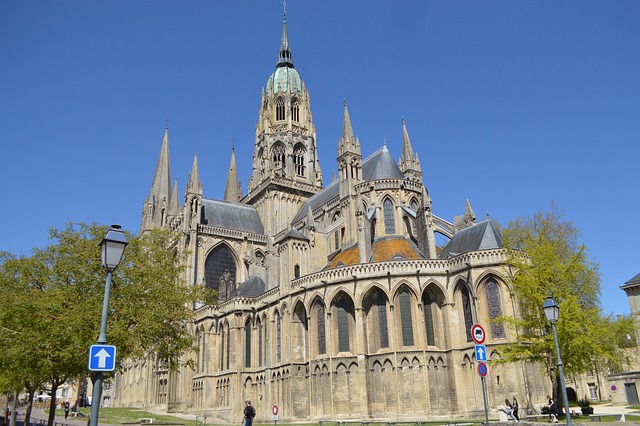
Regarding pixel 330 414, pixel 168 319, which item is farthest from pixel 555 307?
pixel 330 414

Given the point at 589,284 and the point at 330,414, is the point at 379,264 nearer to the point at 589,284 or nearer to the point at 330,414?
the point at 330,414

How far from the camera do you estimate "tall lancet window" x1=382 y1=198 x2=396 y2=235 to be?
41188 millimetres

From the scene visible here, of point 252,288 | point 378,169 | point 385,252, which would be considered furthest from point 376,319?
point 252,288

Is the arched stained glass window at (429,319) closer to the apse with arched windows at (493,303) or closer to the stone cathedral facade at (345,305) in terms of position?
the stone cathedral facade at (345,305)

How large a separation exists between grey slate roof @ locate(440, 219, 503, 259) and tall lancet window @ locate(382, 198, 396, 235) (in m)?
4.15

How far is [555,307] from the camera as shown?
16.5 meters

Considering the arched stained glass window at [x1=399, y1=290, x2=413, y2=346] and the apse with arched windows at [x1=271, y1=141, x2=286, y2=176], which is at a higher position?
the apse with arched windows at [x1=271, y1=141, x2=286, y2=176]

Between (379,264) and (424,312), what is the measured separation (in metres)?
4.10

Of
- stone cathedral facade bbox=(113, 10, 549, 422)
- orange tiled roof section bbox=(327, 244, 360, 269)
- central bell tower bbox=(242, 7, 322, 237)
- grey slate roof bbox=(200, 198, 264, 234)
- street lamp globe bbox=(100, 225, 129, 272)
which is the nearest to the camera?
street lamp globe bbox=(100, 225, 129, 272)

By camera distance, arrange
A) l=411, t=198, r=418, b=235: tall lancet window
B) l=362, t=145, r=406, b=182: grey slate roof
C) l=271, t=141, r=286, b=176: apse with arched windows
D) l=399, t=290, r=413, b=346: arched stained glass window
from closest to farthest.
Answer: l=399, t=290, r=413, b=346: arched stained glass window → l=411, t=198, r=418, b=235: tall lancet window → l=362, t=145, r=406, b=182: grey slate roof → l=271, t=141, r=286, b=176: apse with arched windows

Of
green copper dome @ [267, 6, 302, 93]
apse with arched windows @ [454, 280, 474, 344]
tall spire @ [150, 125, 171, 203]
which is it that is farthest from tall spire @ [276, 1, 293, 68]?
apse with arched windows @ [454, 280, 474, 344]

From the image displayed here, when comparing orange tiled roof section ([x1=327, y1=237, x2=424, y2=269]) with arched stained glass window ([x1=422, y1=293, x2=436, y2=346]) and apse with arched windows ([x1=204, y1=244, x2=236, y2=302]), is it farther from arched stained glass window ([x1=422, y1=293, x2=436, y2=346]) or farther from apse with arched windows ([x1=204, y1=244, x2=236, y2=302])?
apse with arched windows ([x1=204, y1=244, x2=236, y2=302])

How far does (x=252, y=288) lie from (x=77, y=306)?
93.0 ft

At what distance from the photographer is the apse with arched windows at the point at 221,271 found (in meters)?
52.6
